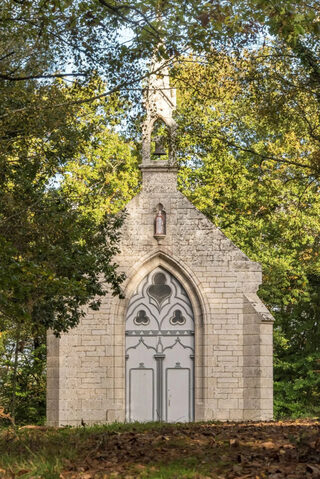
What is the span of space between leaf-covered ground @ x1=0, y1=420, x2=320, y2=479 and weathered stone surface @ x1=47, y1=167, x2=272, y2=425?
32.7 feet

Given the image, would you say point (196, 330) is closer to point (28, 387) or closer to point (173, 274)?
point (173, 274)

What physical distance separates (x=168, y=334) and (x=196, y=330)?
66 cm

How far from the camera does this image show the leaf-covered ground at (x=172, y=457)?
7023 millimetres

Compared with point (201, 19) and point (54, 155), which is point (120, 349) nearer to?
point (54, 155)

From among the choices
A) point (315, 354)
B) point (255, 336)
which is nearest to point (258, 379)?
point (255, 336)

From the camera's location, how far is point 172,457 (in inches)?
306

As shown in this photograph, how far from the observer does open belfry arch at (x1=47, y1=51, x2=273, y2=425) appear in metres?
19.4

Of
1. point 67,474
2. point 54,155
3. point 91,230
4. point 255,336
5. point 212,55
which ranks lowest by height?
point 67,474

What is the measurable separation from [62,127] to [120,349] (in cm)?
715

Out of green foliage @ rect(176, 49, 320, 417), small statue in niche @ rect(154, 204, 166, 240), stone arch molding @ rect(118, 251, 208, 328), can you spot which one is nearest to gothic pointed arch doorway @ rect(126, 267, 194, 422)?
stone arch molding @ rect(118, 251, 208, 328)

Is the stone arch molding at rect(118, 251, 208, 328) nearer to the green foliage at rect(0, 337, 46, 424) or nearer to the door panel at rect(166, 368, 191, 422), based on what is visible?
the door panel at rect(166, 368, 191, 422)

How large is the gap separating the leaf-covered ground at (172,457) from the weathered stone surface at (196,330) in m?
9.96

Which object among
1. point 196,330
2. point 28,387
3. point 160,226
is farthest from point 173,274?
point 28,387

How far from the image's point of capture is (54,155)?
47.8 feet
